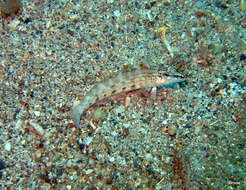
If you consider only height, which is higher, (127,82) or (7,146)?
(127,82)

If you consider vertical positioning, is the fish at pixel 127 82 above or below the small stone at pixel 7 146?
above

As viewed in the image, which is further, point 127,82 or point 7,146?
point 127,82

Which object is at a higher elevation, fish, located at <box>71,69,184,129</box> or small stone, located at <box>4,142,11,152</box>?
fish, located at <box>71,69,184,129</box>

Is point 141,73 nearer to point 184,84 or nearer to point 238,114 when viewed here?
point 184,84

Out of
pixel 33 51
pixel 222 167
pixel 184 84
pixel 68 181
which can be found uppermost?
pixel 33 51

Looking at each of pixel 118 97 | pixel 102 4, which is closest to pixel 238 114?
pixel 118 97

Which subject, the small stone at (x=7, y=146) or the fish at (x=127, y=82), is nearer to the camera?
the small stone at (x=7, y=146)

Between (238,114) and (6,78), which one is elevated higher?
(6,78)

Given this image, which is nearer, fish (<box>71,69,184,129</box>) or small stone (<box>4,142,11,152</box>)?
small stone (<box>4,142,11,152</box>)
